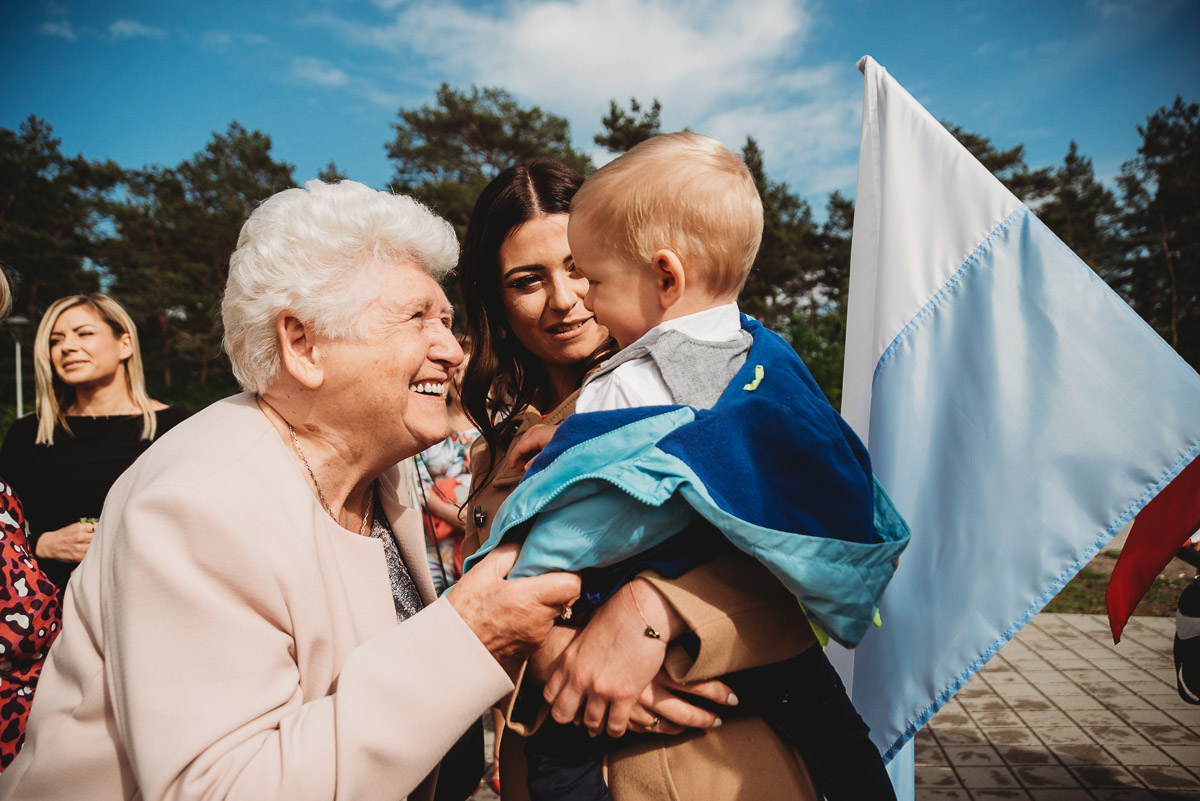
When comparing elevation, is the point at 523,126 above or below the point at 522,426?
above

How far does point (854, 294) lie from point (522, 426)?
4.21 ft

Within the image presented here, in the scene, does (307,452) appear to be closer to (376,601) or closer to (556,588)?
(376,601)

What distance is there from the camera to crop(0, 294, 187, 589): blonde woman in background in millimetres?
3938

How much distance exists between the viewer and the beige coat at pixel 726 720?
1.36 m

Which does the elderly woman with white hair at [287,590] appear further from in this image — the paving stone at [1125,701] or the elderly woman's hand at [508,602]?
the paving stone at [1125,701]

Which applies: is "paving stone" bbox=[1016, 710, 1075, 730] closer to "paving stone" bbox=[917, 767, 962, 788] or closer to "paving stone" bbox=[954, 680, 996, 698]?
"paving stone" bbox=[954, 680, 996, 698]

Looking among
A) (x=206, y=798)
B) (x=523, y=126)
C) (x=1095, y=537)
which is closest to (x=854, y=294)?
(x=1095, y=537)

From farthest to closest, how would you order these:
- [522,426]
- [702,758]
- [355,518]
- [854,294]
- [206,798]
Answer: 1. [854,294]
2. [522,426]
3. [355,518]
4. [702,758]
5. [206,798]

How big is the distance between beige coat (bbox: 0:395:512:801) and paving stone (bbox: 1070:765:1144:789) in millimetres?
4501

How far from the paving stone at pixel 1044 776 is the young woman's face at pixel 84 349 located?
6.43m

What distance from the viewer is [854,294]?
248 centimetres

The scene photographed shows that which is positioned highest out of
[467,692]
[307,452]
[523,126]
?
[523,126]

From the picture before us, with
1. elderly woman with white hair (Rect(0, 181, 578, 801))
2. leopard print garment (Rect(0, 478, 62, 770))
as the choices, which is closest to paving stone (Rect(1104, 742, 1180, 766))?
elderly woman with white hair (Rect(0, 181, 578, 801))

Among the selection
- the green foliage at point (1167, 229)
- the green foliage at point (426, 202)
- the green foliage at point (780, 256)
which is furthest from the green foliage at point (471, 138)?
the green foliage at point (1167, 229)
